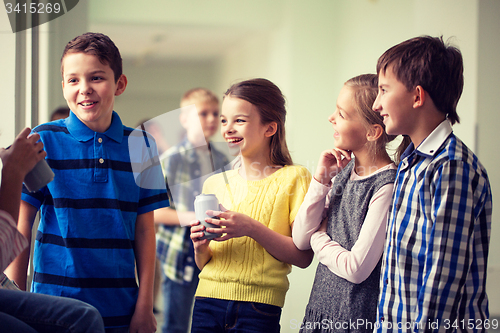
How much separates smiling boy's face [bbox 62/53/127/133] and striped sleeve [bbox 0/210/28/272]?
0.84 feet

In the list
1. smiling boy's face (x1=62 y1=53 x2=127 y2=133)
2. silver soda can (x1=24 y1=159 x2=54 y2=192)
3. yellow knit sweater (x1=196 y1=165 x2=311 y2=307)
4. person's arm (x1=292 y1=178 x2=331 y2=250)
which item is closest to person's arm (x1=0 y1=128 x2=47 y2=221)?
silver soda can (x1=24 y1=159 x2=54 y2=192)

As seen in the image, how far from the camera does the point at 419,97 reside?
722 millimetres

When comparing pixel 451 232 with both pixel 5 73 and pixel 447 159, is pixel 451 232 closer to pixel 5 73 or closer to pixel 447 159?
pixel 447 159

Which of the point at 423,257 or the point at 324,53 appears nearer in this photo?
the point at 423,257

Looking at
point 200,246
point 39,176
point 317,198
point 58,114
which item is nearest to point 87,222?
point 39,176

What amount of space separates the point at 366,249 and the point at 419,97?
293 millimetres

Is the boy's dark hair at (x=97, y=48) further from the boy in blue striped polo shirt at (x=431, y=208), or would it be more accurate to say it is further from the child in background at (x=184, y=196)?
the boy in blue striped polo shirt at (x=431, y=208)

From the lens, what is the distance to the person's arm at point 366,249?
29.5 inches

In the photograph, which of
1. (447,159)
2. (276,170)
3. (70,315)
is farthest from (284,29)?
(70,315)

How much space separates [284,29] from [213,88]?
30 centimetres

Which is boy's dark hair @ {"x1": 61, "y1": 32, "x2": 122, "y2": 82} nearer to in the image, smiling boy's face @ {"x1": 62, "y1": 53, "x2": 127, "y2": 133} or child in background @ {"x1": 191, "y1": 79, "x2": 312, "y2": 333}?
smiling boy's face @ {"x1": 62, "y1": 53, "x2": 127, "y2": 133}

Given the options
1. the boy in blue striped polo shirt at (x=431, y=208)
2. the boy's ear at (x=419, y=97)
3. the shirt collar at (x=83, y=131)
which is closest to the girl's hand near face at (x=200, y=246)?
the shirt collar at (x=83, y=131)

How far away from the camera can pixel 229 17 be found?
125 centimetres

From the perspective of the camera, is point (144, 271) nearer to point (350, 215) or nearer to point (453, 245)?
point (350, 215)
